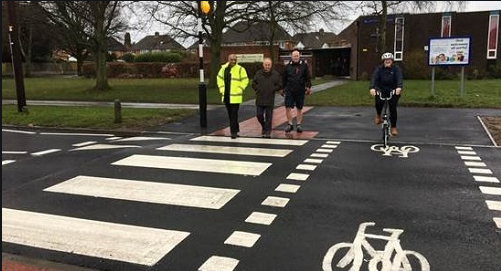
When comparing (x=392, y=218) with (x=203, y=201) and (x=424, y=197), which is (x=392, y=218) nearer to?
(x=424, y=197)

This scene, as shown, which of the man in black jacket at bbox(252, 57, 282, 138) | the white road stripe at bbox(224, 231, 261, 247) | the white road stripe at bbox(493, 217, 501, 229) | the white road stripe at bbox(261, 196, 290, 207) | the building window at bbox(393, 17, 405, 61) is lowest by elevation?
the white road stripe at bbox(224, 231, 261, 247)

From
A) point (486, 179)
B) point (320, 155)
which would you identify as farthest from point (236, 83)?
point (486, 179)

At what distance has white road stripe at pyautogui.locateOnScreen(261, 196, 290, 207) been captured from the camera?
6160 millimetres

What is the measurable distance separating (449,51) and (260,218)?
49.5ft

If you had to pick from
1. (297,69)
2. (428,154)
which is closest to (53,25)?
(297,69)

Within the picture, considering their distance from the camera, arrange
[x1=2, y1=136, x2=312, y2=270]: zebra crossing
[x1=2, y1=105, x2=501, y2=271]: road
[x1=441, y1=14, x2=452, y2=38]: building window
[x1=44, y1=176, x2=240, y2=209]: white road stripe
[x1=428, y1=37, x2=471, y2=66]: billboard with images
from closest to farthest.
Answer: [x1=2, y1=105, x2=501, y2=271]: road → [x1=2, y1=136, x2=312, y2=270]: zebra crossing → [x1=44, y1=176, x2=240, y2=209]: white road stripe → [x1=428, y1=37, x2=471, y2=66]: billboard with images → [x1=441, y1=14, x2=452, y2=38]: building window

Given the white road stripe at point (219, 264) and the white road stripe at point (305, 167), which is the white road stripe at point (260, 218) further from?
the white road stripe at point (305, 167)

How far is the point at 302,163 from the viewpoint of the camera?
8508 mm

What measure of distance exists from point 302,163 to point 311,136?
9.88 feet

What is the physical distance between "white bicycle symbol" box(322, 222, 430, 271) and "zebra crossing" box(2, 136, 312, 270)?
0.83 metres

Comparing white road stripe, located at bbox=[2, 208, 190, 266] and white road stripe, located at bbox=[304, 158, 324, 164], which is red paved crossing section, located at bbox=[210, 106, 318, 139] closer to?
white road stripe, located at bbox=[304, 158, 324, 164]

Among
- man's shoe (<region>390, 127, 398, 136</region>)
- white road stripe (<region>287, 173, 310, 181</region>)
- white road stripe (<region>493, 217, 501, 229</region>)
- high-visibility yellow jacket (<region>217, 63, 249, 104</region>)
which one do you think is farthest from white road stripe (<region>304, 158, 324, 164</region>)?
white road stripe (<region>493, 217, 501, 229</region>)

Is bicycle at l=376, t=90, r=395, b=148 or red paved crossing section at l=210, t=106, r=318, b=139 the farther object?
red paved crossing section at l=210, t=106, r=318, b=139

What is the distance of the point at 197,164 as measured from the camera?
28.1 feet
